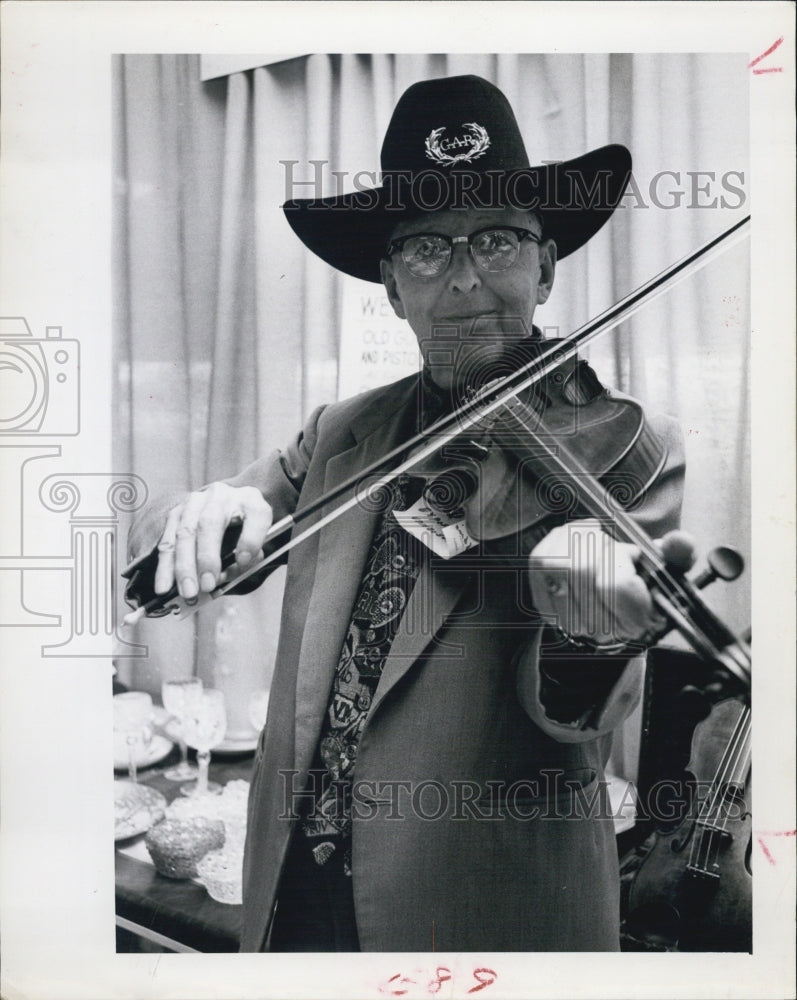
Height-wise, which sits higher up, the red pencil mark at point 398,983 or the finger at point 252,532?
the finger at point 252,532

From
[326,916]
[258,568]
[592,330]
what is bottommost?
[326,916]

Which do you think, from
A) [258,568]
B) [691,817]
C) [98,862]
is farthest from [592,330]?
[98,862]

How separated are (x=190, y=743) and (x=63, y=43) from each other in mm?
1214

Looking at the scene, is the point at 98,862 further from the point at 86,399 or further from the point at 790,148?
the point at 790,148

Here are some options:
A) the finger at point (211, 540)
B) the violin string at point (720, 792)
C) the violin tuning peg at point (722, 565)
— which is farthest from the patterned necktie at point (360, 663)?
the violin string at point (720, 792)

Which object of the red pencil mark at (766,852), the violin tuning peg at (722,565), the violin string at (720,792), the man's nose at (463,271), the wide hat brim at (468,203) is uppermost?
the wide hat brim at (468,203)

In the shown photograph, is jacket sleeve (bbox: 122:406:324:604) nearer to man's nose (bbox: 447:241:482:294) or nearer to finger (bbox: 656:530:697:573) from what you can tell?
man's nose (bbox: 447:241:482:294)

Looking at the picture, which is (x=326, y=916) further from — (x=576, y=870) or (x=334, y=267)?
(x=334, y=267)

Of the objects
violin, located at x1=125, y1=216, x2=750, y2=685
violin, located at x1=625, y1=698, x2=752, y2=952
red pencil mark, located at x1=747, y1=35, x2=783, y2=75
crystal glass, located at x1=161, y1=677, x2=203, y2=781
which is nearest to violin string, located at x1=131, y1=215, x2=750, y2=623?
violin, located at x1=125, y1=216, x2=750, y2=685

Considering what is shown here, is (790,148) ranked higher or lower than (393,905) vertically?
higher

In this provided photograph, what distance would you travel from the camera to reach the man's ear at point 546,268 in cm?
145

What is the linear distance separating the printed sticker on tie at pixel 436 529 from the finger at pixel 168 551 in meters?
0.38

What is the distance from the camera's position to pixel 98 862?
1.50 metres

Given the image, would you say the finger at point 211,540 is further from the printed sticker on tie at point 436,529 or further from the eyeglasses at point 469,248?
the eyeglasses at point 469,248
